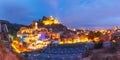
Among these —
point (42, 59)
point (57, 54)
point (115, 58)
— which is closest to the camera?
point (115, 58)

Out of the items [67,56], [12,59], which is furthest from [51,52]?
[12,59]

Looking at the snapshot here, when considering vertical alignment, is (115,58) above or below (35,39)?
below

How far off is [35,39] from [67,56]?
125ft

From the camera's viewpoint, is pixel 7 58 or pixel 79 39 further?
pixel 79 39

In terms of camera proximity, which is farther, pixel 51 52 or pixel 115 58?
pixel 51 52

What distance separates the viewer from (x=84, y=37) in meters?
96.2

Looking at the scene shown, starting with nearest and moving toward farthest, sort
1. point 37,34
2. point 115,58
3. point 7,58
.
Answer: point 7,58, point 115,58, point 37,34

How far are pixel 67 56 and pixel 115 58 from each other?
119 ft

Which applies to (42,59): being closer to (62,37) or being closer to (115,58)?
(115,58)

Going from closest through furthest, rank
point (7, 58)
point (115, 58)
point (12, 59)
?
point (7, 58)
point (12, 59)
point (115, 58)

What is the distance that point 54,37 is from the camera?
10306 centimetres

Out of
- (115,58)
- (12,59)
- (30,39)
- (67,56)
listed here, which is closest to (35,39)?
(30,39)

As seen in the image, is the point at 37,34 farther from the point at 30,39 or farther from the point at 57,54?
the point at 57,54

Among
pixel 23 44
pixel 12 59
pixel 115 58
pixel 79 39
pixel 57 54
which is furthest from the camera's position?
pixel 79 39
